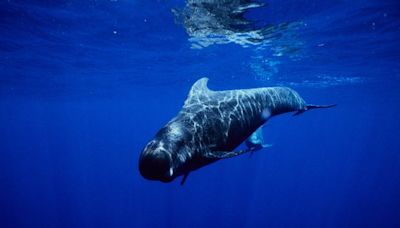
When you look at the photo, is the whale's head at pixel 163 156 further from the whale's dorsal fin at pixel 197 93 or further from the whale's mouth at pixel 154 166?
the whale's dorsal fin at pixel 197 93

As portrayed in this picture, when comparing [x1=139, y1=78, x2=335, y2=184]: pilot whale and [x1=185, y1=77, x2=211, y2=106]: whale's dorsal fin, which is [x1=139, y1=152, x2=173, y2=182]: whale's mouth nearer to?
[x1=139, y1=78, x2=335, y2=184]: pilot whale

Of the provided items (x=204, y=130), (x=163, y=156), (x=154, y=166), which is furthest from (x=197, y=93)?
(x=154, y=166)

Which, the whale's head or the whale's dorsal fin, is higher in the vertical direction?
the whale's dorsal fin

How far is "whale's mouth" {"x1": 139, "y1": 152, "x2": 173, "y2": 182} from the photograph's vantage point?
13.7 ft

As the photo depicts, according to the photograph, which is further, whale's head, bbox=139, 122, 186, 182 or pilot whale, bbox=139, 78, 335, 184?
pilot whale, bbox=139, 78, 335, 184

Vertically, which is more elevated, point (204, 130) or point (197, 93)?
point (197, 93)

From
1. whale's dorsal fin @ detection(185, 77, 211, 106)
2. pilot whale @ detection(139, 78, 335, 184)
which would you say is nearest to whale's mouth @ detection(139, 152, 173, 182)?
pilot whale @ detection(139, 78, 335, 184)

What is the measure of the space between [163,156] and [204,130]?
1.48m

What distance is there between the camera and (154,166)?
13.7 ft

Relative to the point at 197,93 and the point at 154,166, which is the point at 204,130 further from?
the point at 154,166

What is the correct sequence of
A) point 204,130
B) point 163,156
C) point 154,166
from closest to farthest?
1. point 154,166
2. point 163,156
3. point 204,130

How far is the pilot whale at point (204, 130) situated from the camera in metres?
4.37

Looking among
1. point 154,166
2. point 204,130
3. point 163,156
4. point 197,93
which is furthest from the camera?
point 197,93

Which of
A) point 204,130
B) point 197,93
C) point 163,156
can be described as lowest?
point 204,130
